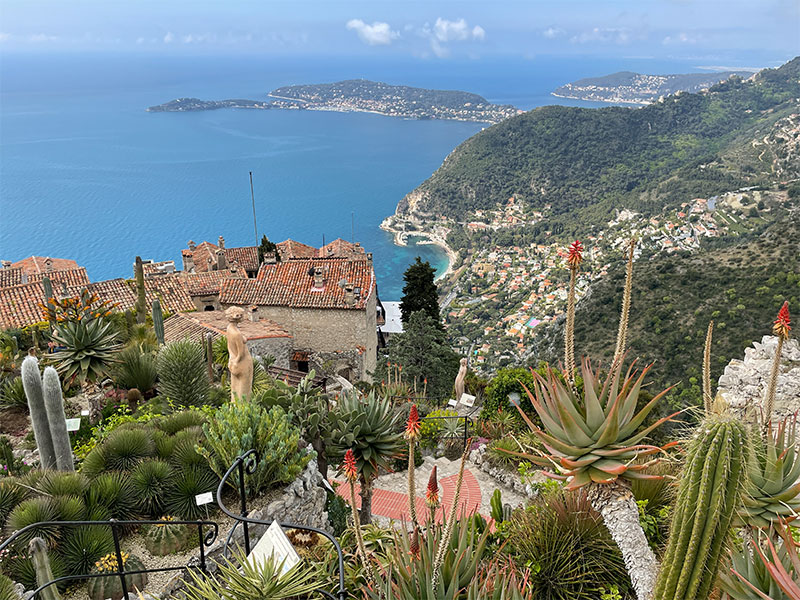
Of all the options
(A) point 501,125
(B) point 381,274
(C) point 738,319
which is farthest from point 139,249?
(C) point 738,319

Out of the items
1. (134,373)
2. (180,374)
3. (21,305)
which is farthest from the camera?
(21,305)

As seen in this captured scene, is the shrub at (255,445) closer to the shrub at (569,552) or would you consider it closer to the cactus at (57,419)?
the cactus at (57,419)

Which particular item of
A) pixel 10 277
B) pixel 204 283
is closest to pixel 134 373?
pixel 204 283

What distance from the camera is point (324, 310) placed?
67.0 ft

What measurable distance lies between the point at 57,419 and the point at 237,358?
7.34 feet

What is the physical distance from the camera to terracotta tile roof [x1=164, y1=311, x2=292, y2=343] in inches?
598

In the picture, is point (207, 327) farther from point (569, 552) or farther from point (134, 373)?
point (569, 552)

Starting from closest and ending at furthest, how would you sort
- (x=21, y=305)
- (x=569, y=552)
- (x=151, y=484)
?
(x=569, y=552), (x=151, y=484), (x=21, y=305)

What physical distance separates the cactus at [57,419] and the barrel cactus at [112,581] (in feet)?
5.47

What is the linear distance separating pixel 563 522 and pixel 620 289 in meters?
27.9

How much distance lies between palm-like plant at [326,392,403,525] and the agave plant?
3533mm

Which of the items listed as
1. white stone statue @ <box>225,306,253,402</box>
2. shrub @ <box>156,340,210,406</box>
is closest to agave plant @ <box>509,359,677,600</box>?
white stone statue @ <box>225,306,253,402</box>

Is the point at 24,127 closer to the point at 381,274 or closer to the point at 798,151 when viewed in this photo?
the point at 381,274

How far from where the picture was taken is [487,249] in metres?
76.5
